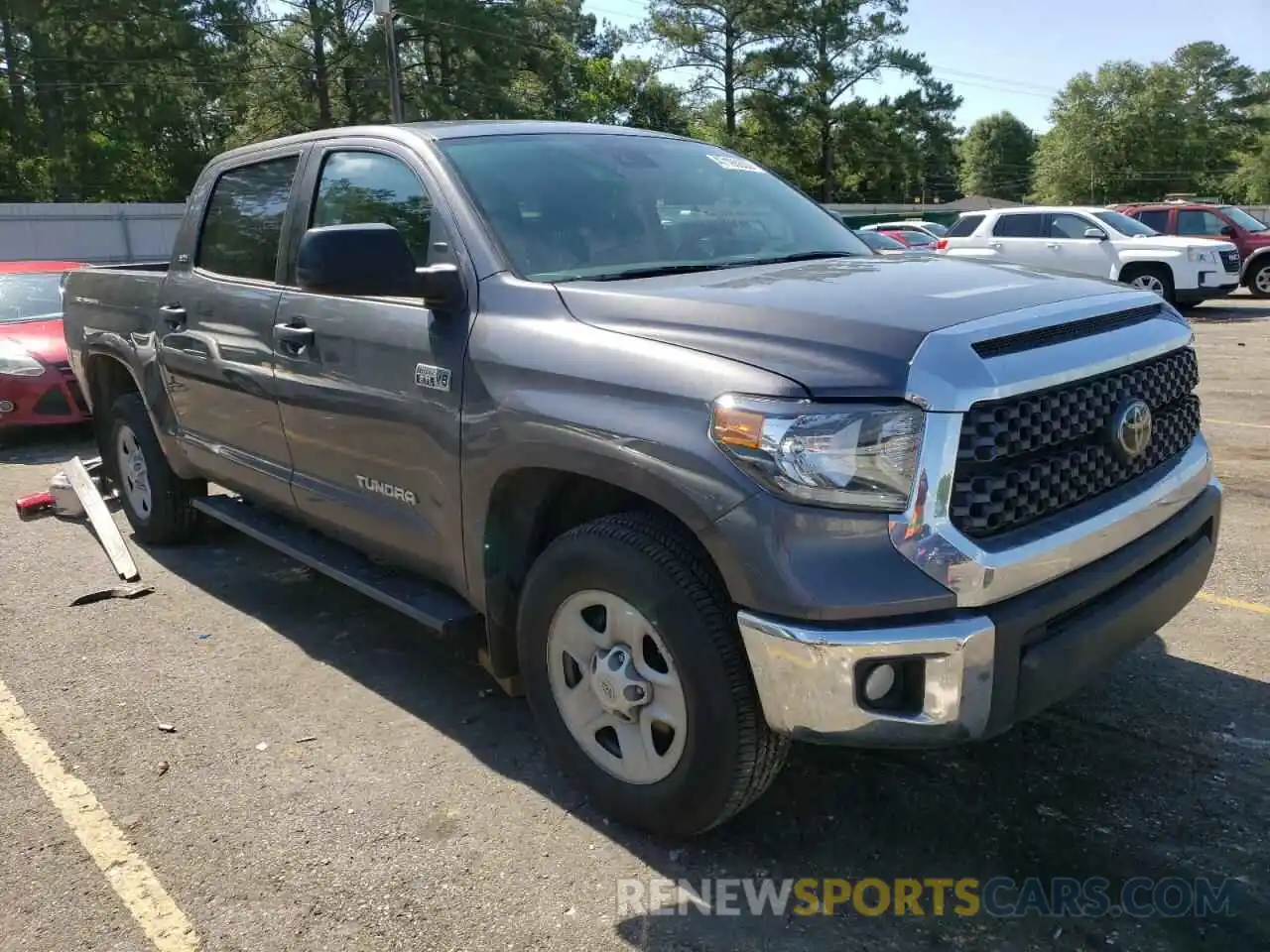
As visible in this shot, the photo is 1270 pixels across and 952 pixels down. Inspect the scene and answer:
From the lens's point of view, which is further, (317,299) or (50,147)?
(50,147)

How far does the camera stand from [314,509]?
397 centimetres

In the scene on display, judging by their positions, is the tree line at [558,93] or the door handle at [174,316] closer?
the door handle at [174,316]

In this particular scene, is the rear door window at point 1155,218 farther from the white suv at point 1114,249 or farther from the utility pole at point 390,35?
the utility pole at point 390,35

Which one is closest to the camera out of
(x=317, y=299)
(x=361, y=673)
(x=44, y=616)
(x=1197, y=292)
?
(x=317, y=299)

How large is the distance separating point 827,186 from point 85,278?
55111 mm

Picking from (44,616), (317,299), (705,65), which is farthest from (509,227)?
(705,65)

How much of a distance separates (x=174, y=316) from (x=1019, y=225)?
15955 millimetres

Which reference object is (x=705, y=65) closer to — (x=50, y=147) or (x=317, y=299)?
(x=50, y=147)

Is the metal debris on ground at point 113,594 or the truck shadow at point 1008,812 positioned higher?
the truck shadow at point 1008,812

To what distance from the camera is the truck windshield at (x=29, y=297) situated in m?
9.40

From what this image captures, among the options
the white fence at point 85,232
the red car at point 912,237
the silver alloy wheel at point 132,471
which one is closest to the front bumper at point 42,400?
the silver alloy wheel at point 132,471

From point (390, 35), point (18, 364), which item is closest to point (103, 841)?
point (18, 364)

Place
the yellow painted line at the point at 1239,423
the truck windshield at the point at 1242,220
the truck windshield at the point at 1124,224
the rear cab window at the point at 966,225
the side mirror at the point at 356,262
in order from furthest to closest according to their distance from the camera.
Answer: the truck windshield at the point at 1242,220 < the rear cab window at the point at 966,225 < the truck windshield at the point at 1124,224 < the yellow painted line at the point at 1239,423 < the side mirror at the point at 356,262
